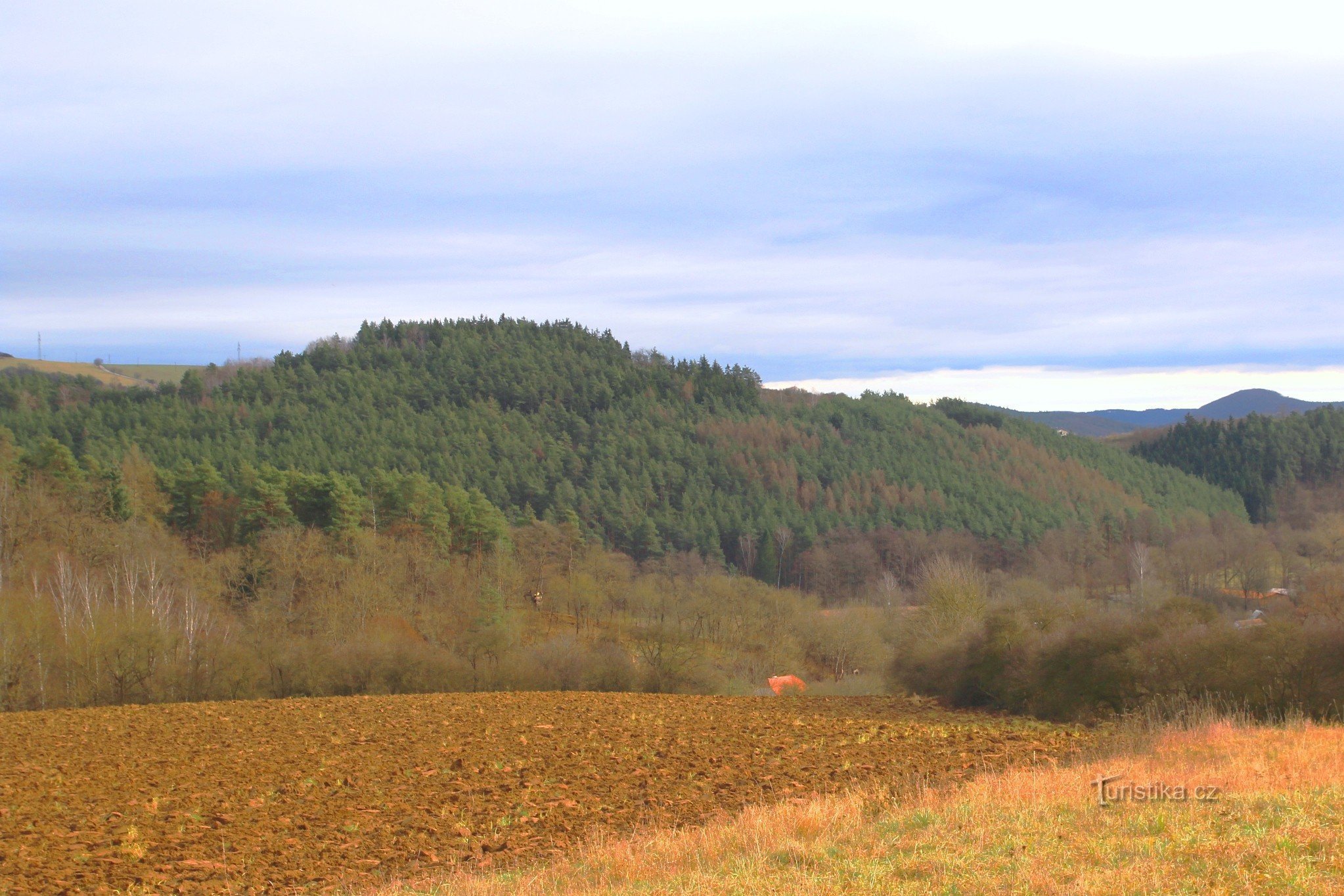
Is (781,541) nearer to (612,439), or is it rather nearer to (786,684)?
(612,439)

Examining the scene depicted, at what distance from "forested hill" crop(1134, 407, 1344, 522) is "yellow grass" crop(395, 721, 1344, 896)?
173245 millimetres

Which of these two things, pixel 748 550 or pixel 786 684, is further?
pixel 748 550

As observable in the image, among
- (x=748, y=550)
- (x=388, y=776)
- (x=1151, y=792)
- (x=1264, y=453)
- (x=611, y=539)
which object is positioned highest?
(x=1264, y=453)

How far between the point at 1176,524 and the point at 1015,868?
477 ft

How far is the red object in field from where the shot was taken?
51719 mm

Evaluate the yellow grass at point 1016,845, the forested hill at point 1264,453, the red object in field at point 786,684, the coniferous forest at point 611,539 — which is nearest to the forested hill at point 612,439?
A: the coniferous forest at point 611,539

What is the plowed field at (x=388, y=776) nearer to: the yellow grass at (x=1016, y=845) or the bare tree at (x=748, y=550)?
the yellow grass at (x=1016, y=845)

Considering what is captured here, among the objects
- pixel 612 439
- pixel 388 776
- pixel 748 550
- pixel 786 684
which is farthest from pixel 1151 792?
pixel 612 439

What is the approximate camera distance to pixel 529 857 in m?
14.3

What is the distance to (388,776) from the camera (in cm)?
2075

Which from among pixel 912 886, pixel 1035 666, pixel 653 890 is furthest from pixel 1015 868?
pixel 1035 666

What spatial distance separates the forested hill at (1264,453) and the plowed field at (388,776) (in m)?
162

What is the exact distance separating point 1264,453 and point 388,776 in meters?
187

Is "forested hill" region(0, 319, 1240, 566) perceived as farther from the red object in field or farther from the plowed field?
the plowed field
